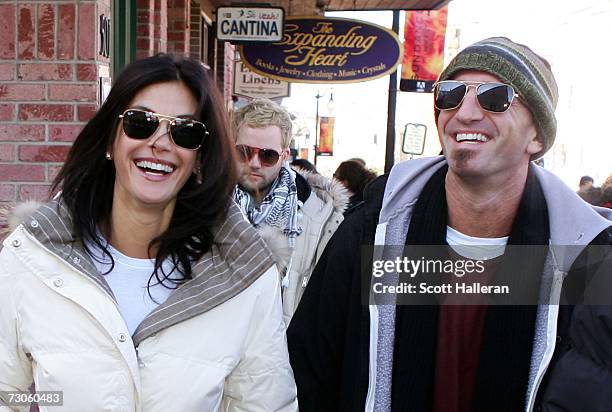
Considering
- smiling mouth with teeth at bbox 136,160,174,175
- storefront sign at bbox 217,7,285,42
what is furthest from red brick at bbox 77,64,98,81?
storefront sign at bbox 217,7,285,42

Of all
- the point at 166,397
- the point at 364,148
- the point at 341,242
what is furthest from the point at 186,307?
the point at 364,148

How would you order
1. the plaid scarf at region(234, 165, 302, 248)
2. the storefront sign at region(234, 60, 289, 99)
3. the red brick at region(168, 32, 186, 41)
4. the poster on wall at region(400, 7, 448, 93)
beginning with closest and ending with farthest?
the plaid scarf at region(234, 165, 302, 248), the red brick at region(168, 32, 186, 41), the poster on wall at region(400, 7, 448, 93), the storefront sign at region(234, 60, 289, 99)

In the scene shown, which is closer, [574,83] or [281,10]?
[281,10]

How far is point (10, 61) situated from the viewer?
3711 mm

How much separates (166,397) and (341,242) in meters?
0.70

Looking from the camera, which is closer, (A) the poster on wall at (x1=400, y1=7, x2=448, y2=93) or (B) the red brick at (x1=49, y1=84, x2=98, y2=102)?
(B) the red brick at (x1=49, y1=84, x2=98, y2=102)

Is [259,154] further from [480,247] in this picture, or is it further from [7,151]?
[480,247]

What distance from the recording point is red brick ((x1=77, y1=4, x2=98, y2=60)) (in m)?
3.69

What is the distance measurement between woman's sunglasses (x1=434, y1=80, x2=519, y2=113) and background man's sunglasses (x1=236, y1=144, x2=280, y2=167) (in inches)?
62.3

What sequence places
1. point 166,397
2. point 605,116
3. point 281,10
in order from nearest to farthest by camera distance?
point 166,397 → point 281,10 → point 605,116

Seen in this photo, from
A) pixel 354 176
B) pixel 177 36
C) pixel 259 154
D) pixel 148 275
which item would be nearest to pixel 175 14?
pixel 177 36

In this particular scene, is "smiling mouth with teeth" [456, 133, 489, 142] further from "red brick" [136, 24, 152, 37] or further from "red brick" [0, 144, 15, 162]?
"red brick" [136, 24, 152, 37]

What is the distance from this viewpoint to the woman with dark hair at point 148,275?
1.83 m

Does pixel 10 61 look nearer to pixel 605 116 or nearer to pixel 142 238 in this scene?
pixel 142 238
